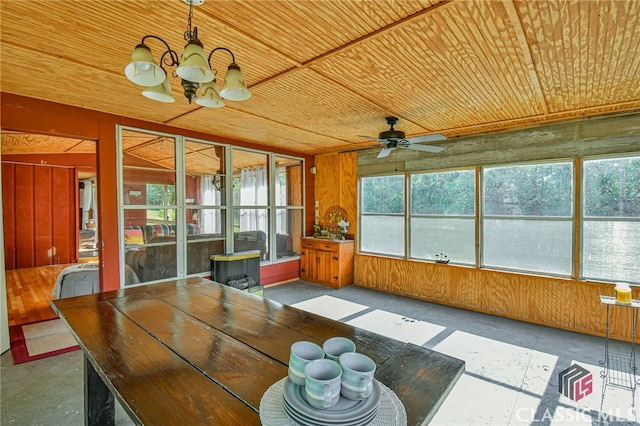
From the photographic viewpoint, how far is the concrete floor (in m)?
2.08

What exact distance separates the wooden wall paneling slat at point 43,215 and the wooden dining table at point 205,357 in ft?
20.5

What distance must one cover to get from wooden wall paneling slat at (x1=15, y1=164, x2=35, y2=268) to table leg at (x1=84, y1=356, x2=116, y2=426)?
649cm

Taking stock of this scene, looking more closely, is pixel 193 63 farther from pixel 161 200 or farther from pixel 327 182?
pixel 327 182

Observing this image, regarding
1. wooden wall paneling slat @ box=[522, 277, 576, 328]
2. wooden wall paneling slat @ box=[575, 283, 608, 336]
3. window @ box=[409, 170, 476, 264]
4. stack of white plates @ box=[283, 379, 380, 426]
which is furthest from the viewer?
window @ box=[409, 170, 476, 264]

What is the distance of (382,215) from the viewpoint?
5.33 metres

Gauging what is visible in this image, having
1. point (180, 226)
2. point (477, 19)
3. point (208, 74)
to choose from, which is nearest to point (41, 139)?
point (180, 226)

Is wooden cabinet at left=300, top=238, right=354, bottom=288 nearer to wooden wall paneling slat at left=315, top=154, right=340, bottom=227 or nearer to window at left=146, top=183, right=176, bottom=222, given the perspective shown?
wooden wall paneling slat at left=315, top=154, right=340, bottom=227

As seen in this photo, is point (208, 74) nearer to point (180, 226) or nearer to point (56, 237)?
point (180, 226)

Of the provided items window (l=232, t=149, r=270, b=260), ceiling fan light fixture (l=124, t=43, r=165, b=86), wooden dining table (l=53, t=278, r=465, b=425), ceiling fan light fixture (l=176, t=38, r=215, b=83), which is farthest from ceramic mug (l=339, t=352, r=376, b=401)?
window (l=232, t=149, r=270, b=260)

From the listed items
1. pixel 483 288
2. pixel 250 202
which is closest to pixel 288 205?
pixel 250 202

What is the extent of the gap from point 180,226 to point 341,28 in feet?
11.4

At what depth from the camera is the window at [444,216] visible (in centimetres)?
438

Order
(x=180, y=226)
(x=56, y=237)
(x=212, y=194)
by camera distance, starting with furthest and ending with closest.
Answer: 1. (x=56, y=237)
2. (x=212, y=194)
3. (x=180, y=226)

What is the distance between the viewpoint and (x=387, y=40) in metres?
1.90
